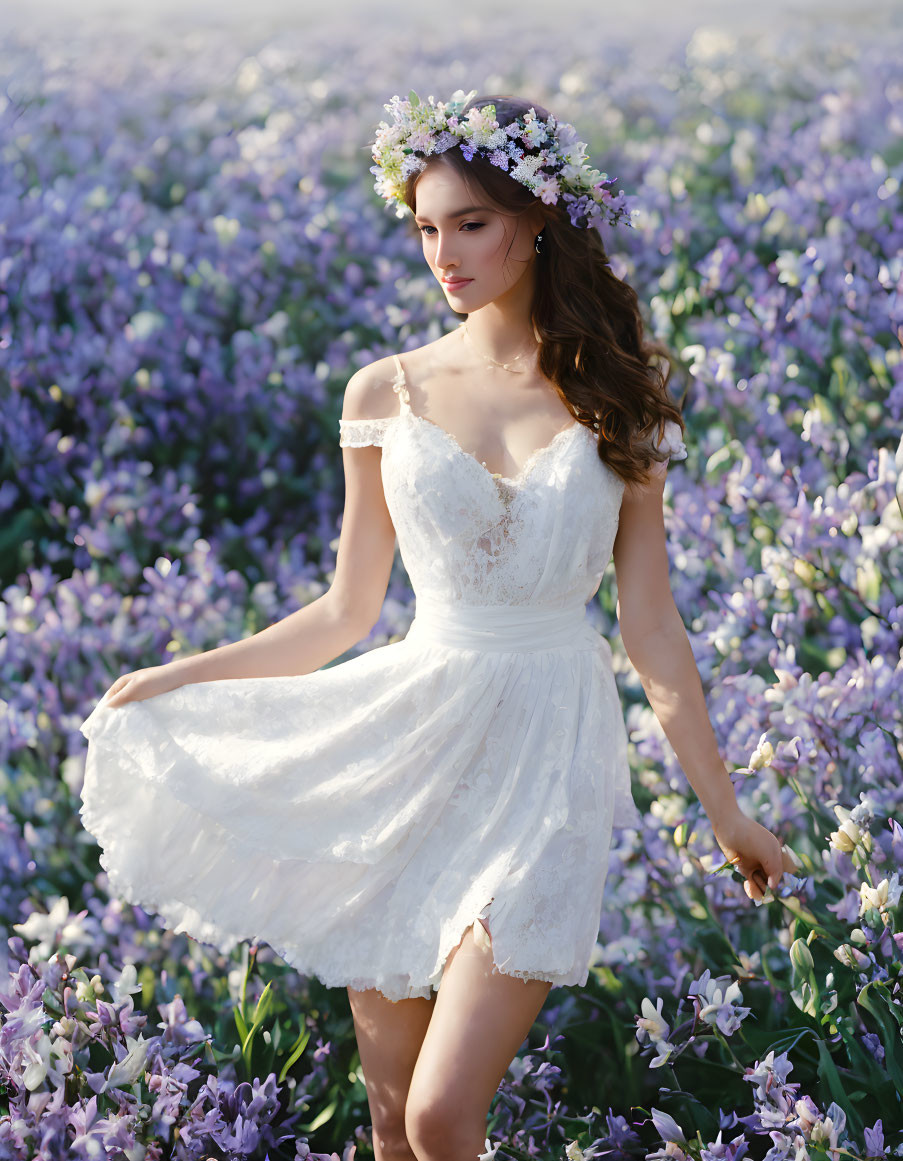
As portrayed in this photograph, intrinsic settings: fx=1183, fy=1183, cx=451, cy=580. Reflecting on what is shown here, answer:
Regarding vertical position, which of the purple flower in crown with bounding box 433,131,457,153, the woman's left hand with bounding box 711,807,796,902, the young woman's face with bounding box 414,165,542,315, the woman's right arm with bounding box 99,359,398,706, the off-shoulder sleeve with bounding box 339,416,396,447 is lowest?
the woman's left hand with bounding box 711,807,796,902

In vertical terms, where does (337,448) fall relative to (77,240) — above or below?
below

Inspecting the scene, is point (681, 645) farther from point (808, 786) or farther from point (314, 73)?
point (314, 73)

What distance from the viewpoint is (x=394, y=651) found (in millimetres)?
2570

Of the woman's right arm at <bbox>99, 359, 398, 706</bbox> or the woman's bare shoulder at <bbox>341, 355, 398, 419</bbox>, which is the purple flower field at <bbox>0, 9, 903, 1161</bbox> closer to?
the woman's right arm at <bbox>99, 359, 398, 706</bbox>

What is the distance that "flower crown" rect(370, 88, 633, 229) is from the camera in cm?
244

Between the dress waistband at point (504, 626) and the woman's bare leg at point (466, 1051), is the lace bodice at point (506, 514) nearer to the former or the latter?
the dress waistband at point (504, 626)

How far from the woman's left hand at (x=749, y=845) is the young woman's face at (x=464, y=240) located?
3.90 feet

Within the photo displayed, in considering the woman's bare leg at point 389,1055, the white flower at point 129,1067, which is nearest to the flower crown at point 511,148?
the woman's bare leg at point 389,1055

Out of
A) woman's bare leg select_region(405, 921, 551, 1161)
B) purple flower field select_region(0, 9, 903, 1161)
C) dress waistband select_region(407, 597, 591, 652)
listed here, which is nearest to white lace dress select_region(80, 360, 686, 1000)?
dress waistband select_region(407, 597, 591, 652)

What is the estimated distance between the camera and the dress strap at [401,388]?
100 inches

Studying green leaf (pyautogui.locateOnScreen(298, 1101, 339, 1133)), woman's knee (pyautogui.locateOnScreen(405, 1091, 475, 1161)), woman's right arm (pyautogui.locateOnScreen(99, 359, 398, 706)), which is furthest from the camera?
green leaf (pyautogui.locateOnScreen(298, 1101, 339, 1133))

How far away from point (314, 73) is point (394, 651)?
19.4 ft

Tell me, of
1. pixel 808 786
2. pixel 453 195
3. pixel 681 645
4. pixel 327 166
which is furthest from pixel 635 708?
pixel 327 166

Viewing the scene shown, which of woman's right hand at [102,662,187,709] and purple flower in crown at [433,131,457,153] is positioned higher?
purple flower in crown at [433,131,457,153]
